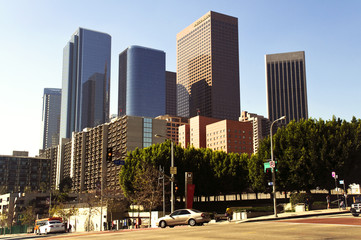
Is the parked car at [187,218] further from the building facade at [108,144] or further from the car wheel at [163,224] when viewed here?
the building facade at [108,144]

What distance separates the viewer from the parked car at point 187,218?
29.5m

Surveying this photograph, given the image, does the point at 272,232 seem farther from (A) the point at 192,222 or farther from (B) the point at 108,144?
(B) the point at 108,144

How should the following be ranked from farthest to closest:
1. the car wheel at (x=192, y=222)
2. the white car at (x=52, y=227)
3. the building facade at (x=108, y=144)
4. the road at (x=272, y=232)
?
the building facade at (x=108, y=144)
the white car at (x=52, y=227)
the car wheel at (x=192, y=222)
the road at (x=272, y=232)

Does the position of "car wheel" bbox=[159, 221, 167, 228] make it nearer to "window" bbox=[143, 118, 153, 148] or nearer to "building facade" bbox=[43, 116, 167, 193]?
"building facade" bbox=[43, 116, 167, 193]

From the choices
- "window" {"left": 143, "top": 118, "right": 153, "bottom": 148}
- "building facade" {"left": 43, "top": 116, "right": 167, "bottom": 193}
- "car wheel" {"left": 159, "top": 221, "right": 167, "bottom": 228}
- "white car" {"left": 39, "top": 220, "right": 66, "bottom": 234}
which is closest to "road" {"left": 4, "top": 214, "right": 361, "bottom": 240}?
"car wheel" {"left": 159, "top": 221, "right": 167, "bottom": 228}

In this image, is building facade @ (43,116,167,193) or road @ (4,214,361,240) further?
building facade @ (43,116,167,193)

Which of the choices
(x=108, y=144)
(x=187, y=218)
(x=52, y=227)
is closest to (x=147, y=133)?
(x=108, y=144)

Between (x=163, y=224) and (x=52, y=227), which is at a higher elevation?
(x=163, y=224)

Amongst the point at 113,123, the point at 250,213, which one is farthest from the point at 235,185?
the point at 113,123

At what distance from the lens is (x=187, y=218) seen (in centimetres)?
2984

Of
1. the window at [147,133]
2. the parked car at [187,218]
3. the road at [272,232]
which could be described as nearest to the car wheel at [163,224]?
the parked car at [187,218]

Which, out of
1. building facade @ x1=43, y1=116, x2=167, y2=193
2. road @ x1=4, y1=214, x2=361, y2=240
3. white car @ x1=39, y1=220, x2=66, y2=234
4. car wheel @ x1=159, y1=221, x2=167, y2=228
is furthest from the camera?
building facade @ x1=43, y1=116, x2=167, y2=193

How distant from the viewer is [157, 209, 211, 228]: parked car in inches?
1160

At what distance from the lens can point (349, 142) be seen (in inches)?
2007
